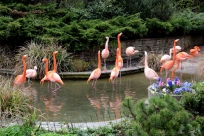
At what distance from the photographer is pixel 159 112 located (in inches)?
169

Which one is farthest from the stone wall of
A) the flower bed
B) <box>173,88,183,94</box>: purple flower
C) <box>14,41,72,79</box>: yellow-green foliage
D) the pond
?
<box>173,88,183,94</box>: purple flower

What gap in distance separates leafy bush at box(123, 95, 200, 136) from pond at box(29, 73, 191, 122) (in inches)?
84.6

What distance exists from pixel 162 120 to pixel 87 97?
427 centimetres

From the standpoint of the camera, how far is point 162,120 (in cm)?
423

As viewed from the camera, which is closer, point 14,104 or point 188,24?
point 14,104

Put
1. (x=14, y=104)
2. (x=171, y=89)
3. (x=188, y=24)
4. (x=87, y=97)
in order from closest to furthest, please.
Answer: (x=14, y=104)
(x=171, y=89)
(x=87, y=97)
(x=188, y=24)

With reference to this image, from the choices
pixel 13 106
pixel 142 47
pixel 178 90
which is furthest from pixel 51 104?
pixel 142 47

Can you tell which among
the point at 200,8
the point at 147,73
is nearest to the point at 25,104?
the point at 147,73

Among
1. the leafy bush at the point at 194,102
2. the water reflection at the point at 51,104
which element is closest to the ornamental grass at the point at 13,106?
the water reflection at the point at 51,104

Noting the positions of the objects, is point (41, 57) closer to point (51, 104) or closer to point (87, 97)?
point (87, 97)

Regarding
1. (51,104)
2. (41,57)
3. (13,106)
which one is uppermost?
(41,57)

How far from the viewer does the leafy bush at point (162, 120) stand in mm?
4207

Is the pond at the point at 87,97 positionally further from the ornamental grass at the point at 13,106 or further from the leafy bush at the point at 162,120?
the leafy bush at the point at 162,120

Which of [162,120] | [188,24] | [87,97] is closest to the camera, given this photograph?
[162,120]
